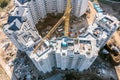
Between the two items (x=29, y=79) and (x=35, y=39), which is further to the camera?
(x=29, y=79)

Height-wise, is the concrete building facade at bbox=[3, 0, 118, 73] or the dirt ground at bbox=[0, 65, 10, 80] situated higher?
the concrete building facade at bbox=[3, 0, 118, 73]

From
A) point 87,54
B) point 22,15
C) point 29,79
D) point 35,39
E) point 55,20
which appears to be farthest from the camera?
point 55,20

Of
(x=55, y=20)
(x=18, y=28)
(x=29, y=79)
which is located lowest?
(x=29, y=79)

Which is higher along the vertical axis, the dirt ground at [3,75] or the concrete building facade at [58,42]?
the concrete building facade at [58,42]

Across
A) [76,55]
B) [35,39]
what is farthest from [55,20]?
[76,55]

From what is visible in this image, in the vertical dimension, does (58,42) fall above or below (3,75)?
above

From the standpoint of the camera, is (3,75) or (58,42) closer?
(58,42)

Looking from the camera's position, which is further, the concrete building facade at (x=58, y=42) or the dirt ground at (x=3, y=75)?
the dirt ground at (x=3, y=75)

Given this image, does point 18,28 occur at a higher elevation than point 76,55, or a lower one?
higher

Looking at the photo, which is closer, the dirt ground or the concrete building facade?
the concrete building facade

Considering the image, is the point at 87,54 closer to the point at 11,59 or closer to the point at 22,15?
the point at 22,15

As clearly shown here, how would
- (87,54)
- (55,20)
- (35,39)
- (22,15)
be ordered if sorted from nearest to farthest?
1. (87,54)
2. (35,39)
3. (22,15)
4. (55,20)
